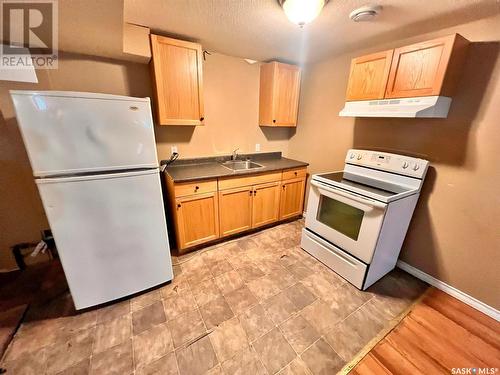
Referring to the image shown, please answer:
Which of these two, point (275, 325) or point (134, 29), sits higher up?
point (134, 29)

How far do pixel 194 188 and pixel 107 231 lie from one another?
0.82 m

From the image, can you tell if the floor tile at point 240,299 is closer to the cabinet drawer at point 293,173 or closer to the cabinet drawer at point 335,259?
the cabinet drawer at point 335,259

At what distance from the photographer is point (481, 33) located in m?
1.44

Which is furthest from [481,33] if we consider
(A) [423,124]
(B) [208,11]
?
(B) [208,11]

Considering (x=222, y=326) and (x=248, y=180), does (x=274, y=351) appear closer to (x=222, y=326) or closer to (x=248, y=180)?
(x=222, y=326)

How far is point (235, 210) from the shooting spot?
239 cm

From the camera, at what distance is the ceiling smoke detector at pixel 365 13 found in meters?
1.40

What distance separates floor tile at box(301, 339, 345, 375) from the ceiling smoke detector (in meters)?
2.36

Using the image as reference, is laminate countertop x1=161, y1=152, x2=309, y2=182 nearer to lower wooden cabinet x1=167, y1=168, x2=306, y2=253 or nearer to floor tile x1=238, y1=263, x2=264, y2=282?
lower wooden cabinet x1=167, y1=168, x2=306, y2=253

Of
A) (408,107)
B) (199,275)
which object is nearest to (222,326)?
(199,275)

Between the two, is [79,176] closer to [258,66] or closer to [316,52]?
[258,66]

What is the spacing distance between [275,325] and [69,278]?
154 centimetres

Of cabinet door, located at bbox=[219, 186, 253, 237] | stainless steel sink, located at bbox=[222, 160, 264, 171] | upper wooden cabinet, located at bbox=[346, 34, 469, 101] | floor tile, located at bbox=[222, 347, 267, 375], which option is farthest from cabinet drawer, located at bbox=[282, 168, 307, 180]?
floor tile, located at bbox=[222, 347, 267, 375]

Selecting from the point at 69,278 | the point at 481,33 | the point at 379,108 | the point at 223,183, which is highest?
the point at 481,33
